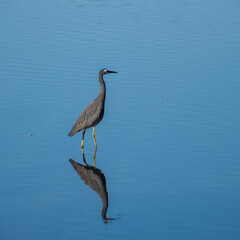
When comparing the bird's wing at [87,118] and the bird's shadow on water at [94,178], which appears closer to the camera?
the bird's shadow on water at [94,178]

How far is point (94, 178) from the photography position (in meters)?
11.3

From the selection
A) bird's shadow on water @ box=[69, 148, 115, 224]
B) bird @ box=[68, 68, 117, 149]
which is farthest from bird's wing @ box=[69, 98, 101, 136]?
bird's shadow on water @ box=[69, 148, 115, 224]

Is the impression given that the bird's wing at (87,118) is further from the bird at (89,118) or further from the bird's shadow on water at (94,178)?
the bird's shadow on water at (94,178)

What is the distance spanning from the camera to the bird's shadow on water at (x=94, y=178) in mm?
10408

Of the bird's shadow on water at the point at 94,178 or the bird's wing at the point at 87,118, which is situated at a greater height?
the bird's wing at the point at 87,118

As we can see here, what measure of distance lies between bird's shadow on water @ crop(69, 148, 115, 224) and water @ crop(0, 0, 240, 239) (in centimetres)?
9

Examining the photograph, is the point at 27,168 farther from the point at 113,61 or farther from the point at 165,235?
the point at 113,61

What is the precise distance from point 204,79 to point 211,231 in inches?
319

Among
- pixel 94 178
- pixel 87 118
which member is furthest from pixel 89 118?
Answer: pixel 94 178

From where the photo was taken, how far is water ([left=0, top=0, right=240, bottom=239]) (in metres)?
Result: 9.57

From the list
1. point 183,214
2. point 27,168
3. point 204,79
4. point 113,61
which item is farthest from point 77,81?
point 183,214

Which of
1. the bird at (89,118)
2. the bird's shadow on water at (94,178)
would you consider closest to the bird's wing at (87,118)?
the bird at (89,118)

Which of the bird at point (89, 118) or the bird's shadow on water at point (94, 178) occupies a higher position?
the bird at point (89, 118)

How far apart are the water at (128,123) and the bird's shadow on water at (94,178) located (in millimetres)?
92
